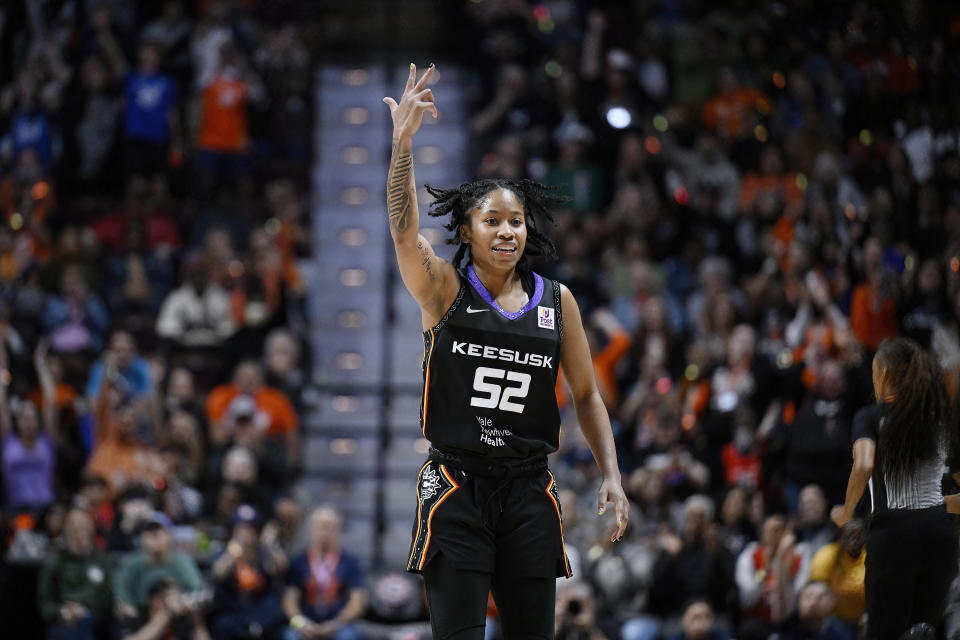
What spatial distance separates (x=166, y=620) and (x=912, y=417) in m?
6.01

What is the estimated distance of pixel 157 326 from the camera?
1205 cm

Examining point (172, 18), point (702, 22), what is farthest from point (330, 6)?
point (702, 22)

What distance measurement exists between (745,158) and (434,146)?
3374 millimetres

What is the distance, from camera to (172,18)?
14.4m

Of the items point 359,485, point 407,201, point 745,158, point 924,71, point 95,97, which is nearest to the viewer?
point 407,201

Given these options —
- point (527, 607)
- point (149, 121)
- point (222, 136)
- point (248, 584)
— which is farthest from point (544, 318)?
point (149, 121)

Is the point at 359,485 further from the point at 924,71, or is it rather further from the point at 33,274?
the point at 924,71

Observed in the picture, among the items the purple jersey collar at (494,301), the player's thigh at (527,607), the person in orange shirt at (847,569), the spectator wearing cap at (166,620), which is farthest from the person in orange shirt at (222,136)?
the player's thigh at (527,607)

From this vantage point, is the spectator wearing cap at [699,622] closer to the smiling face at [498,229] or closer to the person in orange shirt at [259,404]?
the person in orange shirt at [259,404]

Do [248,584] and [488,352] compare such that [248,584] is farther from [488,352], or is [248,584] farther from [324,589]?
[488,352]

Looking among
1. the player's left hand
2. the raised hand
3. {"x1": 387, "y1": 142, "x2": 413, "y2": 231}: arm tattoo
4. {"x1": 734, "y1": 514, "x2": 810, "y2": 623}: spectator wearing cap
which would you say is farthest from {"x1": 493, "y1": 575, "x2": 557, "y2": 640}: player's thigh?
{"x1": 734, "y1": 514, "x2": 810, "y2": 623}: spectator wearing cap

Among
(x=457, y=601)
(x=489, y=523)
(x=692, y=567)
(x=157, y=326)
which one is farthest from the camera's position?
(x=157, y=326)

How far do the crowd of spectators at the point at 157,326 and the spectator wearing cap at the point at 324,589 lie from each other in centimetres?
2

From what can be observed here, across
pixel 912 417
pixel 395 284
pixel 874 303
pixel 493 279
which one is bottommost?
pixel 912 417
